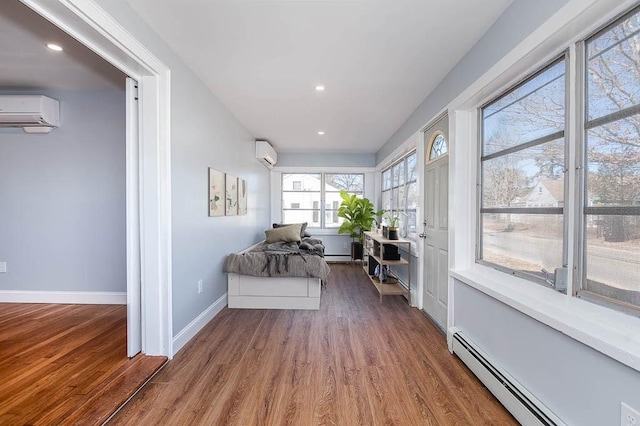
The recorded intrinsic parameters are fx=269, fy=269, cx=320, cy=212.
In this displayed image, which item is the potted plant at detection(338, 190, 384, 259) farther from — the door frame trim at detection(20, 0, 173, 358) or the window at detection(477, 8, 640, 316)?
the door frame trim at detection(20, 0, 173, 358)

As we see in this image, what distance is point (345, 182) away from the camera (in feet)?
21.4

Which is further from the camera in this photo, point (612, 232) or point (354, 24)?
point (354, 24)

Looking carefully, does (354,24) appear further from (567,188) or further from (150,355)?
(150,355)

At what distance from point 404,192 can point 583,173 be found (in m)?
2.92

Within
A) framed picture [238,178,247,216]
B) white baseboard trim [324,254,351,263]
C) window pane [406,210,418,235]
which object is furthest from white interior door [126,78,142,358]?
white baseboard trim [324,254,351,263]

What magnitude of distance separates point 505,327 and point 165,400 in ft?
7.26

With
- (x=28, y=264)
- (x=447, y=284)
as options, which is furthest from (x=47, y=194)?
(x=447, y=284)

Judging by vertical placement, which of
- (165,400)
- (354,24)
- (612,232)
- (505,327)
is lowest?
(165,400)

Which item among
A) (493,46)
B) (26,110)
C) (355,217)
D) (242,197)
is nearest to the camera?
(493,46)

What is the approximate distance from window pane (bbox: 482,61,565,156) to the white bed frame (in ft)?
7.63

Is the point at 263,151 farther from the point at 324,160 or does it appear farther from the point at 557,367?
the point at 557,367

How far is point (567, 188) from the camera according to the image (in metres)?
1.43

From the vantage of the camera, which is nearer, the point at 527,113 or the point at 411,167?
the point at 527,113

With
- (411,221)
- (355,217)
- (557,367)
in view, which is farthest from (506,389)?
(355,217)
